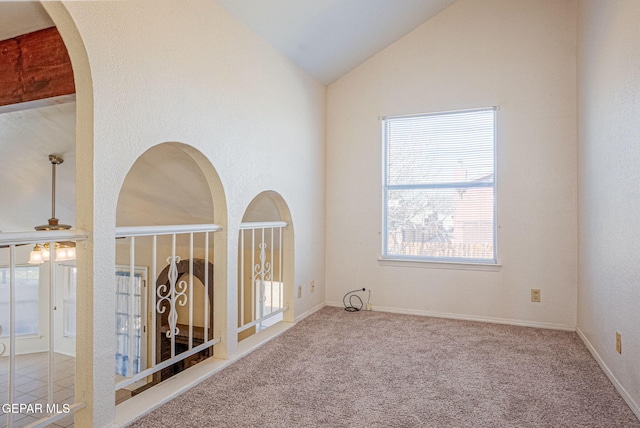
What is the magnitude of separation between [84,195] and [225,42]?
1.40 m

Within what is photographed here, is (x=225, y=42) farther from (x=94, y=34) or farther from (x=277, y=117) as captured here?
(x=94, y=34)

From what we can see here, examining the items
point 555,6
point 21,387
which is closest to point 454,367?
point 555,6

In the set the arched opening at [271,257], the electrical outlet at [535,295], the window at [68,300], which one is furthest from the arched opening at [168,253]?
the electrical outlet at [535,295]

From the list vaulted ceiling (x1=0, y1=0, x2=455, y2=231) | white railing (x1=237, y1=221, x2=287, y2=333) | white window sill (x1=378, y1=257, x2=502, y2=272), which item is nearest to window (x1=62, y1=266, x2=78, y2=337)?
vaulted ceiling (x1=0, y1=0, x2=455, y2=231)

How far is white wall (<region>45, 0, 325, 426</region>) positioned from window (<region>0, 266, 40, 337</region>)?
4.83m

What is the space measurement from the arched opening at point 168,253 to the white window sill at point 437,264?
5.57 feet

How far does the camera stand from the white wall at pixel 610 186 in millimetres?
1975

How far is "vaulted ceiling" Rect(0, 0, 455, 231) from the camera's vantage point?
2.69 meters

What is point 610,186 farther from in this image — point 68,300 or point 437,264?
point 68,300

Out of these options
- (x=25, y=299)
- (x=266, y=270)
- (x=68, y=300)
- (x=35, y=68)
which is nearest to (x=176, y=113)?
(x=35, y=68)

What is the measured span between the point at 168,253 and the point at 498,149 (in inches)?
149

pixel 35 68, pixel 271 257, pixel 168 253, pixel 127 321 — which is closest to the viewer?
pixel 35 68

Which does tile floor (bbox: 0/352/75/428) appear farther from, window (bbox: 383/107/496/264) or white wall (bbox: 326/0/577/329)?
window (bbox: 383/107/496/264)

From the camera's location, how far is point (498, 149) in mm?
3492
